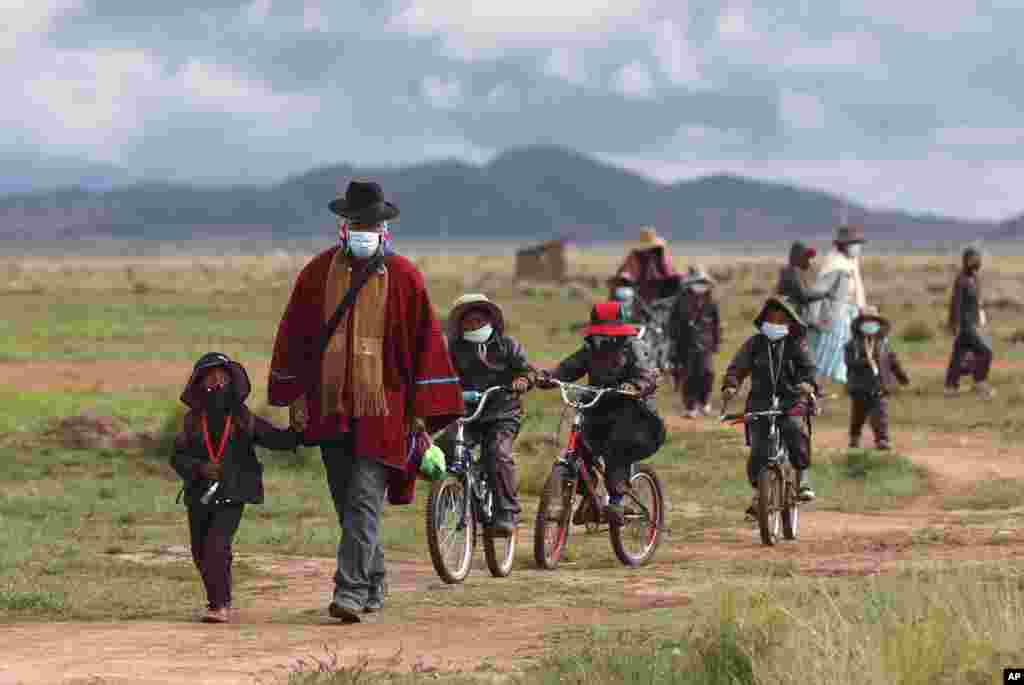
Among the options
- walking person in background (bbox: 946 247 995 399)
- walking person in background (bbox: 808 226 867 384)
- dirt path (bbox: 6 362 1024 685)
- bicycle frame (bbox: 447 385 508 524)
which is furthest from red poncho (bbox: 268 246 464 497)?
walking person in background (bbox: 946 247 995 399)

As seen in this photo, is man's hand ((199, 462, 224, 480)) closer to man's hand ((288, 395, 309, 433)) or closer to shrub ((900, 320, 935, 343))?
man's hand ((288, 395, 309, 433))

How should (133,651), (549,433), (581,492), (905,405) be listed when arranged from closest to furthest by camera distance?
(133,651) < (581,492) < (549,433) < (905,405)

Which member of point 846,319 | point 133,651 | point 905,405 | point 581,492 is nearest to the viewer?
point 133,651

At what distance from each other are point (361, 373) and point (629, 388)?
3252mm

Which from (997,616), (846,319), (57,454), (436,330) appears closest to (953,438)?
(846,319)

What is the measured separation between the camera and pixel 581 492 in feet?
43.7

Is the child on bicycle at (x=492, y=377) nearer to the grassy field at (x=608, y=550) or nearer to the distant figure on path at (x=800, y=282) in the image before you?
the grassy field at (x=608, y=550)

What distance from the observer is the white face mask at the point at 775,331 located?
49.2ft

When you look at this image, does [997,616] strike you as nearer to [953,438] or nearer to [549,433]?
[549,433]

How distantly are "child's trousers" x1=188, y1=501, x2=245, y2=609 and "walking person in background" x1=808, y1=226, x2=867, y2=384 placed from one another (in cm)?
1412

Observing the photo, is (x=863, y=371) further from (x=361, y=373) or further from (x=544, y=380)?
(x=361, y=373)

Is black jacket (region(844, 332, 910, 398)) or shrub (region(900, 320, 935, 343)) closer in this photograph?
black jacket (region(844, 332, 910, 398))

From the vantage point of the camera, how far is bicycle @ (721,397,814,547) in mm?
14555

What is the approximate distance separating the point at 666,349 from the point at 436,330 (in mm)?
17520
